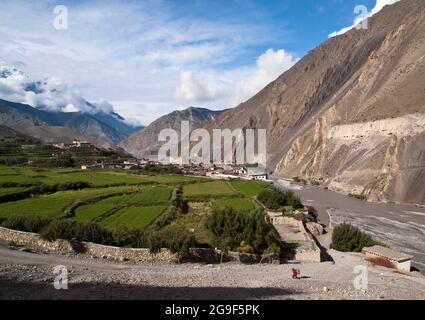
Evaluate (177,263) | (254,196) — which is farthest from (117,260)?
(254,196)

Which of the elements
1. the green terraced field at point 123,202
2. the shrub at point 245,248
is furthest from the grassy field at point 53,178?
the shrub at point 245,248

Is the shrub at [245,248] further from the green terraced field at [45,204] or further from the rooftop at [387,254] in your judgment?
the green terraced field at [45,204]

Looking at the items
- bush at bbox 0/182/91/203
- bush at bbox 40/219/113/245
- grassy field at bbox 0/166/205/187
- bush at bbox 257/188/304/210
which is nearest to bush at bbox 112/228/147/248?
bush at bbox 40/219/113/245

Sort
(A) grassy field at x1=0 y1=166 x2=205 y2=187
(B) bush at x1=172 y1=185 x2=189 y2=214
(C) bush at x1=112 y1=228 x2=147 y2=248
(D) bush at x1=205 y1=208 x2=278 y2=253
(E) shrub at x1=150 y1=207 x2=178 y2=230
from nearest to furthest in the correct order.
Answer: (C) bush at x1=112 y1=228 x2=147 y2=248, (D) bush at x1=205 y1=208 x2=278 y2=253, (E) shrub at x1=150 y1=207 x2=178 y2=230, (B) bush at x1=172 y1=185 x2=189 y2=214, (A) grassy field at x1=0 y1=166 x2=205 y2=187

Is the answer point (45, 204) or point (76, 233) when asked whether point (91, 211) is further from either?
point (76, 233)

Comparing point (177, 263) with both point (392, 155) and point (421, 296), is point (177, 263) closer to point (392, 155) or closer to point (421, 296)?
point (421, 296)
